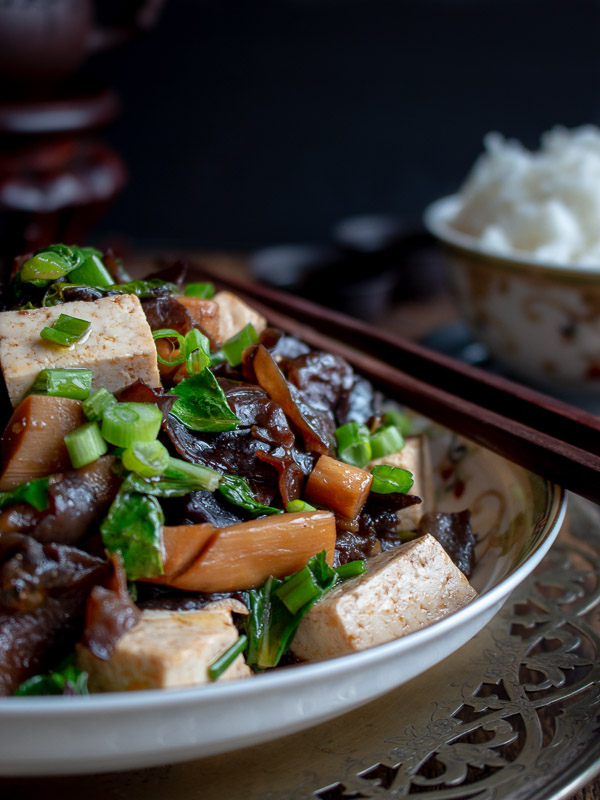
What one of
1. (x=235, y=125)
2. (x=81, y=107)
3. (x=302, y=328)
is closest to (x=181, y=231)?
(x=235, y=125)

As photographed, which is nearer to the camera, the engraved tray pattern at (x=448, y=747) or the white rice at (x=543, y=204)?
the engraved tray pattern at (x=448, y=747)

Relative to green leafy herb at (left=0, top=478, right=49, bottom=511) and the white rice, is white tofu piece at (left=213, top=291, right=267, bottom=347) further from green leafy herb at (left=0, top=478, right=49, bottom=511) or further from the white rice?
the white rice

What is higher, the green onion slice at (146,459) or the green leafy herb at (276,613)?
the green onion slice at (146,459)

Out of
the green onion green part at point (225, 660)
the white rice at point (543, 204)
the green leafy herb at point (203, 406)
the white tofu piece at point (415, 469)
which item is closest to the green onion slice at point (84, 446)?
the green leafy herb at point (203, 406)

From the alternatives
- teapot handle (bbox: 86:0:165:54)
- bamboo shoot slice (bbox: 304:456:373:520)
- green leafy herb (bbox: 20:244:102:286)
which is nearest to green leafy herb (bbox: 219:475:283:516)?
bamboo shoot slice (bbox: 304:456:373:520)

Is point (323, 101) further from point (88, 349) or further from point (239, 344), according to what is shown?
point (88, 349)

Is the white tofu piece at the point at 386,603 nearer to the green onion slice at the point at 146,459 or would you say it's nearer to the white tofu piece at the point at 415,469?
the white tofu piece at the point at 415,469

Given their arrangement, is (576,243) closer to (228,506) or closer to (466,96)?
(228,506)
